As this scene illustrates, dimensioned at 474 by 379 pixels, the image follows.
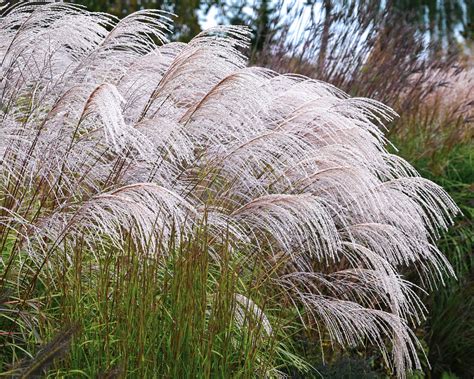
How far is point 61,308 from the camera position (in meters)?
3.29

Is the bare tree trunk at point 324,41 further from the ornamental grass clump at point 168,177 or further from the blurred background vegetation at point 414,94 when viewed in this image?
the ornamental grass clump at point 168,177

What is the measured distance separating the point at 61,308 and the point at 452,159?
397 cm

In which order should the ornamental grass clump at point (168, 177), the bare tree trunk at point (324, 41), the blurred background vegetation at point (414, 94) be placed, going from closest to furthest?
the ornamental grass clump at point (168, 177), the blurred background vegetation at point (414, 94), the bare tree trunk at point (324, 41)

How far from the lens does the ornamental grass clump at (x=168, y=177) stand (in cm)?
340

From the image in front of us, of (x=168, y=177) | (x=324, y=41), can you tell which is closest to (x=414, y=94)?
(x=324, y=41)

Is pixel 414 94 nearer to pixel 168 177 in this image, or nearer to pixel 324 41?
pixel 324 41

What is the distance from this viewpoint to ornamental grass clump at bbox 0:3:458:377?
3396 mm

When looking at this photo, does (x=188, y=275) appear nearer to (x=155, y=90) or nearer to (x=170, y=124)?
(x=170, y=124)

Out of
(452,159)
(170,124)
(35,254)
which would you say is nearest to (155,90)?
(170,124)

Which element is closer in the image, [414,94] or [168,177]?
[168,177]

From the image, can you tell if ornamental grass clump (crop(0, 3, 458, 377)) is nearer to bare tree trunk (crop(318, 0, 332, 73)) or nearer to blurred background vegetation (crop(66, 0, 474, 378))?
blurred background vegetation (crop(66, 0, 474, 378))

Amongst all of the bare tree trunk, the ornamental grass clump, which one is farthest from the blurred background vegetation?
the ornamental grass clump

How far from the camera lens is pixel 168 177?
4.04 meters

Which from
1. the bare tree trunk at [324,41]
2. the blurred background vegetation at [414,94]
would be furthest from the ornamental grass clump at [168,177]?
the bare tree trunk at [324,41]
